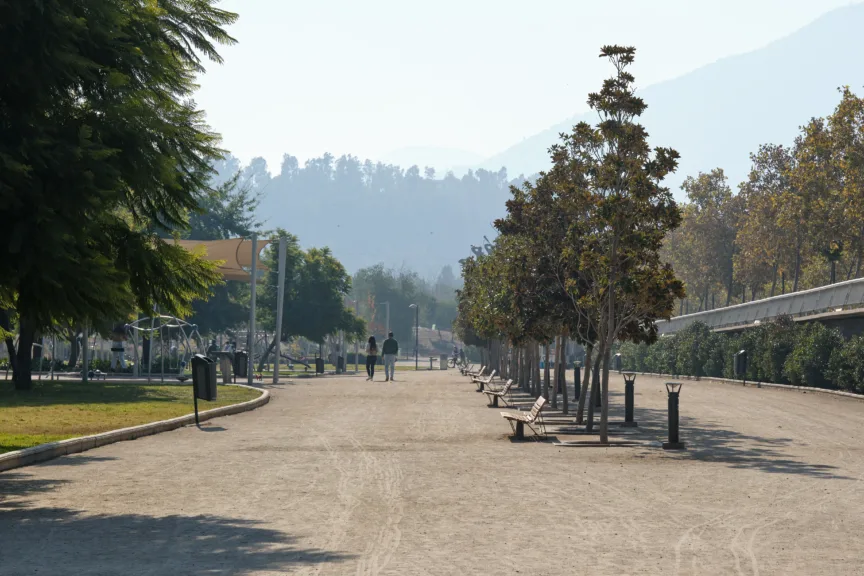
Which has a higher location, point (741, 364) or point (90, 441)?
point (741, 364)

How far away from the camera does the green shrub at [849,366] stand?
121 ft

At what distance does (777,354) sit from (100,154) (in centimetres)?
3897

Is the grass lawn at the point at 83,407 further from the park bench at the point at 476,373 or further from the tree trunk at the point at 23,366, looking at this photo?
the park bench at the point at 476,373

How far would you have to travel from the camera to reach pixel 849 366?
125 feet

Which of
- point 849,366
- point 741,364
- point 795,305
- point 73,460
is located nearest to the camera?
point 73,460

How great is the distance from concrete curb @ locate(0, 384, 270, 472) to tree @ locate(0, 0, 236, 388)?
7.80 feet

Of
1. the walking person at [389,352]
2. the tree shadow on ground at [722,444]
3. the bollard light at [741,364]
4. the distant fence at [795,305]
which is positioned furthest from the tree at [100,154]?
the bollard light at [741,364]

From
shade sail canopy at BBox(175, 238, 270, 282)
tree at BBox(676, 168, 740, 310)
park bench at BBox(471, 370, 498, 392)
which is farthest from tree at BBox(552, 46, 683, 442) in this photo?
tree at BBox(676, 168, 740, 310)

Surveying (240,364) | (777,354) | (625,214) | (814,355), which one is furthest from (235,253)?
(625,214)

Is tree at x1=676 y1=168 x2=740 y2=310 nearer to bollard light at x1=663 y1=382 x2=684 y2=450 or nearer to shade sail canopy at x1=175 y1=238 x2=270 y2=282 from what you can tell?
shade sail canopy at x1=175 y1=238 x2=270 y2=282

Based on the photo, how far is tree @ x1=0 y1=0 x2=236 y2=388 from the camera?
1155cm

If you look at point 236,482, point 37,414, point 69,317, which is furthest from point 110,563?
point 37,414

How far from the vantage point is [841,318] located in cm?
4300

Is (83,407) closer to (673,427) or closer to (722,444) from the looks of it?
(673,427)
